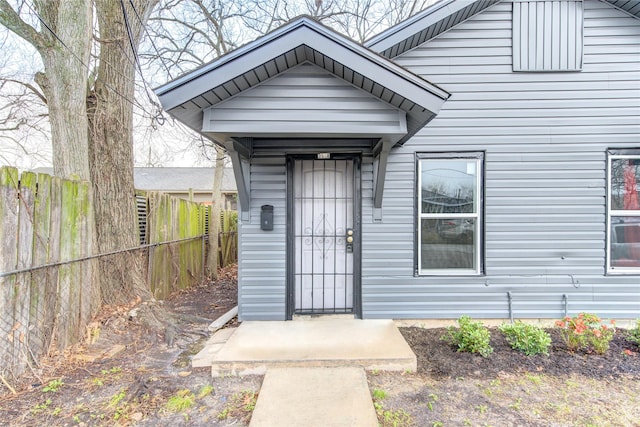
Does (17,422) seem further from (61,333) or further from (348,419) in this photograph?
(348,419)

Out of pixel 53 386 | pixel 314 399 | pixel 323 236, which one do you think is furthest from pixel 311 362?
pixel 53 386

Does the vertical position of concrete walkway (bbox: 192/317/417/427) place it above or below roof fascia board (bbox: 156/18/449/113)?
below

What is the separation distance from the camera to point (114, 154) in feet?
14.4

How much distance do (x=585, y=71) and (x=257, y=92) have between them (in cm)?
430

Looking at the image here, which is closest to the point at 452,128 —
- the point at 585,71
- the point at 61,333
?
the point at 585,71

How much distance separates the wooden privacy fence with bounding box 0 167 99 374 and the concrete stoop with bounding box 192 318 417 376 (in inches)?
55.8

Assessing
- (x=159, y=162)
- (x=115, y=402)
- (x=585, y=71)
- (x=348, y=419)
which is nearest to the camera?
(x=348, y=419)

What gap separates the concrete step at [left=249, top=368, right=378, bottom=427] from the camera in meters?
2.36

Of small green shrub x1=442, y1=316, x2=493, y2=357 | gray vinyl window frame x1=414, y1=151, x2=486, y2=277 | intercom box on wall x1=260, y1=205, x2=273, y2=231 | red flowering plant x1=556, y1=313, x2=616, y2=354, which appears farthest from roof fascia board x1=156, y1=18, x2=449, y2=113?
red flowering plant x1=556, y1=313, x2=616, y2=354

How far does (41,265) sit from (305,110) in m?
2.90

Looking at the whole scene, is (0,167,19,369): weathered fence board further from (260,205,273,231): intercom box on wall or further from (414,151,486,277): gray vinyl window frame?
(414,151,486,277): gray vinyl window frame

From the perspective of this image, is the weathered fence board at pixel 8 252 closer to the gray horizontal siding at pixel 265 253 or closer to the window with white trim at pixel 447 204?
the gray horizontal siding at pixel 265 253

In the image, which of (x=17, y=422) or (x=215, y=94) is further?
(x=215, y=94)

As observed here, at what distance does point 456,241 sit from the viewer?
4.42 metres
